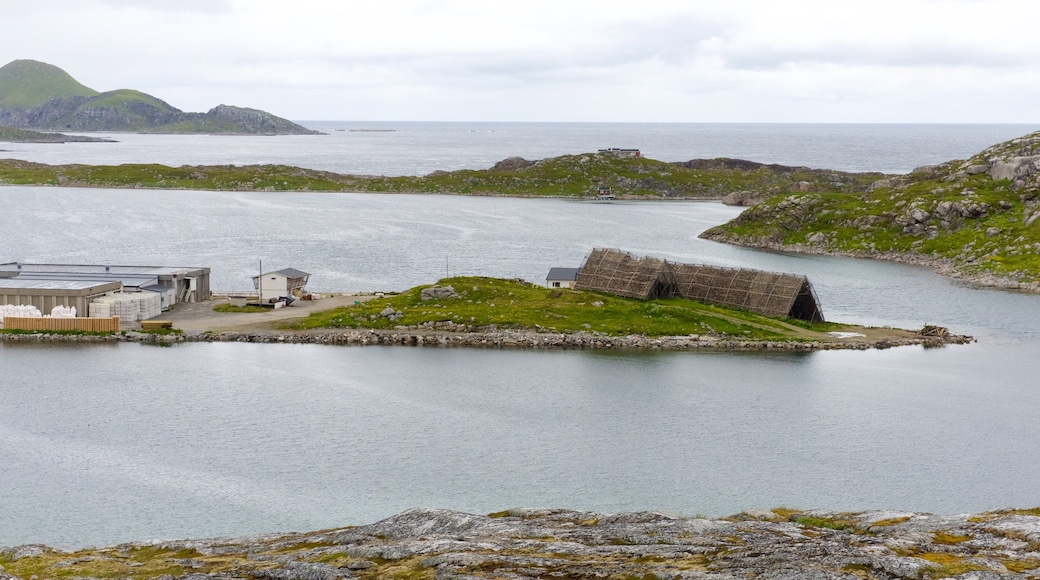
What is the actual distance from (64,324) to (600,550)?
75727 millimetres

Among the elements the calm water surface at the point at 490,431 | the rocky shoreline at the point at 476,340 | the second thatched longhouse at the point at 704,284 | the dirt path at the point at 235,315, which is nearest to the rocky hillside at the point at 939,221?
the calm water surface at the point at 490,431

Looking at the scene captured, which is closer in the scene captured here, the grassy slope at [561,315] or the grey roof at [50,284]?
the grassy slope at [561,315]

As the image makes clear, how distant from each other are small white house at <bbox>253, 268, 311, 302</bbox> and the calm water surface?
54.6ft

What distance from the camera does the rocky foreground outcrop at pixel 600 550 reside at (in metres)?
29.5

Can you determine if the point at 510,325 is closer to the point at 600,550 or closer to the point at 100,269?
the point at 100,269

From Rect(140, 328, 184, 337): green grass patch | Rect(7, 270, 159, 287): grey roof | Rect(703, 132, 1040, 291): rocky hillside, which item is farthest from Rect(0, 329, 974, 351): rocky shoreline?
Rect(703, 132, 1040, 291): rocky hillside

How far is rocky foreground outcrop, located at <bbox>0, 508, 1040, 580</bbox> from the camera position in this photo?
96.8ft

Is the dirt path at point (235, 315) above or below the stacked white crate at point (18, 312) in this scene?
below

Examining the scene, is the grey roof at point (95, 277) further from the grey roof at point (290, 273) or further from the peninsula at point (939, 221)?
the peninsula at point (939, 221)

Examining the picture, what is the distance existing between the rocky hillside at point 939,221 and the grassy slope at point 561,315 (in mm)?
54105

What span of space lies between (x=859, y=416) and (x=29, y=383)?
65367 millimetres

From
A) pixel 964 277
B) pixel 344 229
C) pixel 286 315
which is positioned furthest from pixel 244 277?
pixel 964 277

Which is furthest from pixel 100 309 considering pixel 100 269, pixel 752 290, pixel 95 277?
pixel 752 290

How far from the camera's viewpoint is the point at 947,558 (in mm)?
29781
